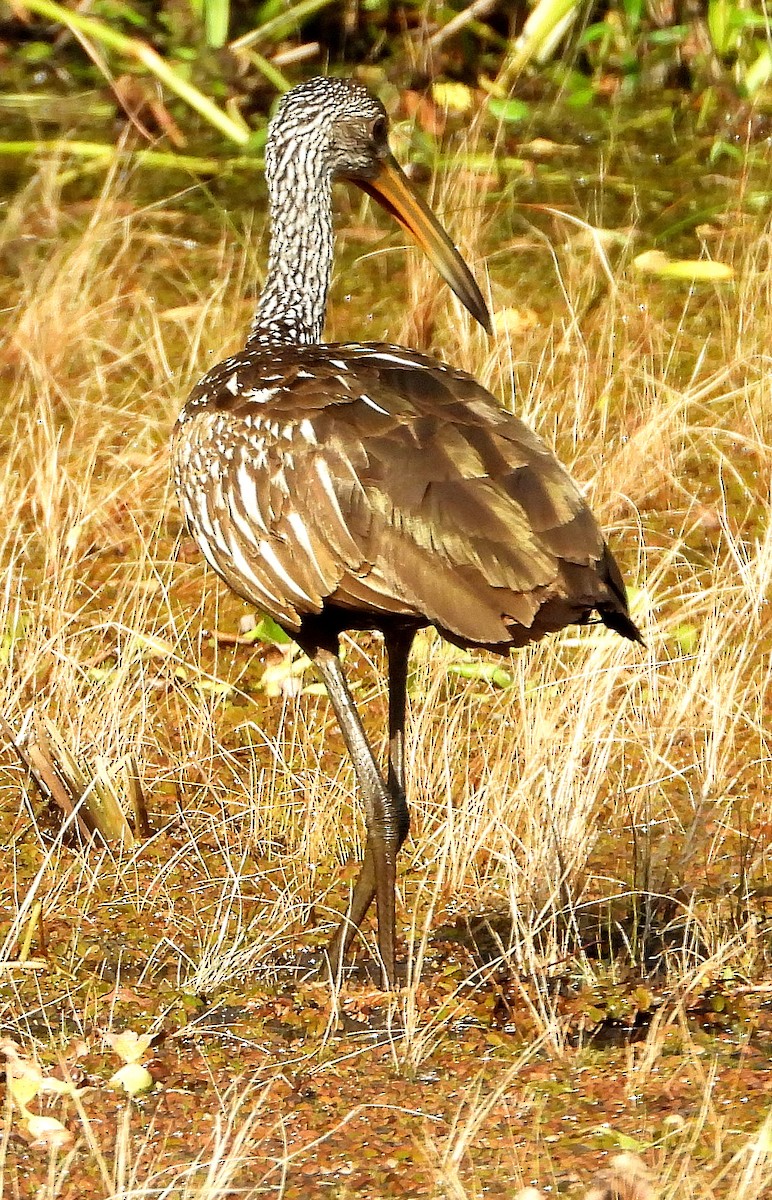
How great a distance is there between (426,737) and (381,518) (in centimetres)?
117

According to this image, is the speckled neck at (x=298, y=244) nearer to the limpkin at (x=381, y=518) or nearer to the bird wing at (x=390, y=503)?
the limpkin at (x=381, y=518)

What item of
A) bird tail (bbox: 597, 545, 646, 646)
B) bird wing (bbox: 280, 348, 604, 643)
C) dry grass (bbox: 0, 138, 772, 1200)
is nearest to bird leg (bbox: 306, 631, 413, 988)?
dry grass (bbox: 0, 138, 772, 1200)

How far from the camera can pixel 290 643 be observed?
505cm

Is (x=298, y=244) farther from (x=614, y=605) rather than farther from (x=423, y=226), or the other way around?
(x=614, y=605)

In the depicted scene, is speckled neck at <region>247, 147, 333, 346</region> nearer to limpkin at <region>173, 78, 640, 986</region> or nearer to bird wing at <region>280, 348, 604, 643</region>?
limpkin at <region>173, 78, 640, 986</region>

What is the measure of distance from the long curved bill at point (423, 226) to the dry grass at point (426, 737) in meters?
0.80

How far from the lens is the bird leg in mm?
3721

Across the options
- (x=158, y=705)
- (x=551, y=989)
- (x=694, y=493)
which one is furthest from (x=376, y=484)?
(x=694, y=493)

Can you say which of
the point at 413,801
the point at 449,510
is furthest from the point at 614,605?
the point at 413,801

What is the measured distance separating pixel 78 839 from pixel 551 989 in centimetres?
111

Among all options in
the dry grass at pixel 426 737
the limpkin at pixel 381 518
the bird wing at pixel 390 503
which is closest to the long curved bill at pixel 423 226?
the limpkin at pixel 381 518

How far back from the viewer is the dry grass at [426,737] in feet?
11.8

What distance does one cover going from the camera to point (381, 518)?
3.37m

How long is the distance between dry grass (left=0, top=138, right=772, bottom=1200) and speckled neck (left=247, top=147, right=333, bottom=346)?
32.4 inches
